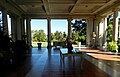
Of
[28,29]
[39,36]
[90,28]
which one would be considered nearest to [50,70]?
[28,29]

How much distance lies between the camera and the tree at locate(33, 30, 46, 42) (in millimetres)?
14717

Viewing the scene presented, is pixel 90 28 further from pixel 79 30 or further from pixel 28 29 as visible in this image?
pixel 28 29

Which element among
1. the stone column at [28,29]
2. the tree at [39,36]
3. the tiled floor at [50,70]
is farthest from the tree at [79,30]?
the tiled floor at [50,70]

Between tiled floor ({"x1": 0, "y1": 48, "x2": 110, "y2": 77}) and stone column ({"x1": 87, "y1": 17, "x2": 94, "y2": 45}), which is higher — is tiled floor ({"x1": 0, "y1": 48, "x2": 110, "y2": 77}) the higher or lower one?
the lower one

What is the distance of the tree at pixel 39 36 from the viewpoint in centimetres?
1472

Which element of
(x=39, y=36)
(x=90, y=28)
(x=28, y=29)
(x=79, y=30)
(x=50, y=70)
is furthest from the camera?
(x=79, y=30)

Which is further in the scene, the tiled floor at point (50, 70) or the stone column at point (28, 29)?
the stone column at point (28, 29)

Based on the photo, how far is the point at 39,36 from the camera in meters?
15.1

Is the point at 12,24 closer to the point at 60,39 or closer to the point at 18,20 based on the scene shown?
the point at 18,20

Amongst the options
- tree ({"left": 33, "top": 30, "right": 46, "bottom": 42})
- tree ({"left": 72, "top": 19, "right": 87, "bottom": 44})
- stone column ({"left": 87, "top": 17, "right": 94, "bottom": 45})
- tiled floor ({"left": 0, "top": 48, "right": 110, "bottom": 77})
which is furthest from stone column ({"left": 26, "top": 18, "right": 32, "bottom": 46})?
tiled floor ({"left": 0, "top": 48, "right": 110, "bottom": 77})

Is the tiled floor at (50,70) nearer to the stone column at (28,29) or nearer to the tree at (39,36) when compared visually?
the stone column at (28,29)

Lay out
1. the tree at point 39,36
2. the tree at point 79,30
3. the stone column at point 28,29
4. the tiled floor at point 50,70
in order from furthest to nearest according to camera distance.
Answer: the tree at point 79,30, the tree at point 39,36, the stone column at point 28,29, the tiled floor at point 50,70

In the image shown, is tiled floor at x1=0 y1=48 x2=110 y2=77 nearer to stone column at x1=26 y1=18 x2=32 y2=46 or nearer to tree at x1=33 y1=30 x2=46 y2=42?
stone column at x1=26 y1=18 x2=32 y2=46

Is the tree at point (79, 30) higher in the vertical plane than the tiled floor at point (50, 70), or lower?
higher
